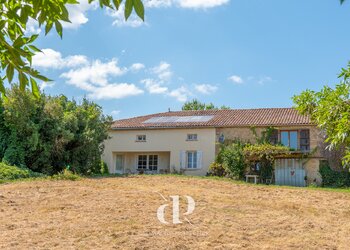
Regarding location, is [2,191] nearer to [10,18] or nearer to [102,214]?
[102,214]

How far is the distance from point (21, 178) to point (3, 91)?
1848 centimetres

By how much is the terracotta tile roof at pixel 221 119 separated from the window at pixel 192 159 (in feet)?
6.34

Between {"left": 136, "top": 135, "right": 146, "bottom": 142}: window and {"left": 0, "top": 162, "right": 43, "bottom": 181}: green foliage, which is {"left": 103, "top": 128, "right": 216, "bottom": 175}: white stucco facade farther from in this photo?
{"left": 0, "top": 162, "right": 43, "bottom": 181}: green foliage

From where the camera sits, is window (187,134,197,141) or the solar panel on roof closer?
window (187,134,197,141)

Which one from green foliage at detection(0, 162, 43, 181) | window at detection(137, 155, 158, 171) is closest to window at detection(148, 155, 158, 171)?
window at detection(137, 155, 158, 171)

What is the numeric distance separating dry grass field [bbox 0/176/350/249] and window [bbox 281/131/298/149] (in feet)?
32.8

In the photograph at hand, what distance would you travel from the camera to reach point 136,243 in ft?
31.9

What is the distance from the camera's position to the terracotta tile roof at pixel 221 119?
28984mm

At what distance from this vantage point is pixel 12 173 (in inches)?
776

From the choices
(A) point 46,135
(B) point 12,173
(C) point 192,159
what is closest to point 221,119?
(C) point 192,159

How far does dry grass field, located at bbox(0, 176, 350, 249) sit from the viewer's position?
998 cm

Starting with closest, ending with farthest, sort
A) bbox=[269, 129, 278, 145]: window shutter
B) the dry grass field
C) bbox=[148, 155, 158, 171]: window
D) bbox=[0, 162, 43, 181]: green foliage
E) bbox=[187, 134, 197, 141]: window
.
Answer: the dry grass field < bbox=[0, 162, 43, 181]: green foliage < bbox=[269, 129, 278, 145]: window shutter < bbox=[187, 134, 197, 141]: window < bbox=[148, 155, 158, 171]: window

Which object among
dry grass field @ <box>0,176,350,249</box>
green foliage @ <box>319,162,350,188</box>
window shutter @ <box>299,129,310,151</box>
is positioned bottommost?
dry grass field @ <box>0,176,350,249</box>

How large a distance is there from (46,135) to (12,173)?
3956 mm
